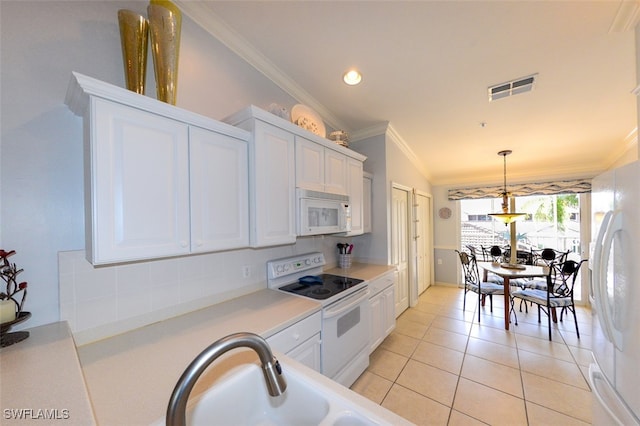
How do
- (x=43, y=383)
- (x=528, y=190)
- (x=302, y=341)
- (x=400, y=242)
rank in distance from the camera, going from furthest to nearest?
1. (x=528, y=190)
2. (x=400, y=242)
3. (x=302, y=341)
4. (x=43, y=383)

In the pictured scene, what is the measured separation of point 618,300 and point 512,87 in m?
2.11

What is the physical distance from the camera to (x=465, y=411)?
191 cm

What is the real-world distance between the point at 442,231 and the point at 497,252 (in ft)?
3.58

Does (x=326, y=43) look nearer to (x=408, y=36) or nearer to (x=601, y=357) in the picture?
(x=408, y=36)

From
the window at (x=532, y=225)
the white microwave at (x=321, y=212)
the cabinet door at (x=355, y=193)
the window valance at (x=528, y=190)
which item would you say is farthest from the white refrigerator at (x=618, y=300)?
the window at (x=532, y=225)

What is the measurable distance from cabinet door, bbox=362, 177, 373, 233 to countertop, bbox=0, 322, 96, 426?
9.10 feet

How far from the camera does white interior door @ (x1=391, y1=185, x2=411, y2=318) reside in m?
3.47

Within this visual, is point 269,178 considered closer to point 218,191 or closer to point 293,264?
point 218,191

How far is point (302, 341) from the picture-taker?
161 cm

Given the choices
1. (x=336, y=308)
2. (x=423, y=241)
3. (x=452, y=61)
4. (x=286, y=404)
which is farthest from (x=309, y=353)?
(x=423, y=241)

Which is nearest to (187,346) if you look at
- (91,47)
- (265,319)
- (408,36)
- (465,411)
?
(265,319)

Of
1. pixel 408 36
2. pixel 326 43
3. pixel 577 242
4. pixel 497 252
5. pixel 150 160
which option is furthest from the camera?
pixel 497 252

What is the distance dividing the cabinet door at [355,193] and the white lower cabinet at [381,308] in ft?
2.14

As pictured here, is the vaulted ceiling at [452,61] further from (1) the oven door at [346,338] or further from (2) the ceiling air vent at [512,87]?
(1) the oven door at [346,338]
